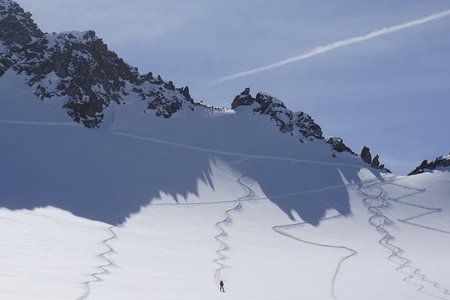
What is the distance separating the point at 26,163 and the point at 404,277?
152 feet

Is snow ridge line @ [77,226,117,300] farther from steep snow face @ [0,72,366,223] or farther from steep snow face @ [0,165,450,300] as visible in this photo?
steep snow face @ [0,72,366,223]

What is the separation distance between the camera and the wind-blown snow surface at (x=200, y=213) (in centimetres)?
3838

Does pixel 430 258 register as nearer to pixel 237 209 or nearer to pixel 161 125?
pixel 237 209

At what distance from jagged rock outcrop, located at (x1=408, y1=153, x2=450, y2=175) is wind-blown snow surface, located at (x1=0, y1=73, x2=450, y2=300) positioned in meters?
6.60

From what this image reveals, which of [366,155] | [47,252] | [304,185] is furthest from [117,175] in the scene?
[366,155]

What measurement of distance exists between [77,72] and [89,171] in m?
29.5

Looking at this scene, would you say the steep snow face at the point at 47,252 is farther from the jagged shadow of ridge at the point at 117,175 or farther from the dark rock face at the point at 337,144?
the dark rock face at the point at 337,144

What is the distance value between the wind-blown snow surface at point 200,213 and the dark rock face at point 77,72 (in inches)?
111

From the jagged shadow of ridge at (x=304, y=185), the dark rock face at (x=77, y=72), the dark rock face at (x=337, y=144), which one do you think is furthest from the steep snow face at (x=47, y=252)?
the dark rock face at (x=337, y=144)

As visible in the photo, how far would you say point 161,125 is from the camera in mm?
99875

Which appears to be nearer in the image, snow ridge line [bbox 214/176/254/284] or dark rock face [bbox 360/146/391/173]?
snow ridge line [bbox 214/176/254/284]

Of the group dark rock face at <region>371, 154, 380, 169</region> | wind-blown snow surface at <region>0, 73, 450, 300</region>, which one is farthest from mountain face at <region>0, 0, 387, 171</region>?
wind-blown snow surface at <region>0, 73, 450, 300</region>

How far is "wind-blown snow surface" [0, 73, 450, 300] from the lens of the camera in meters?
Result: 38.4

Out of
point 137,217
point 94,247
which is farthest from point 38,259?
point 137,217
